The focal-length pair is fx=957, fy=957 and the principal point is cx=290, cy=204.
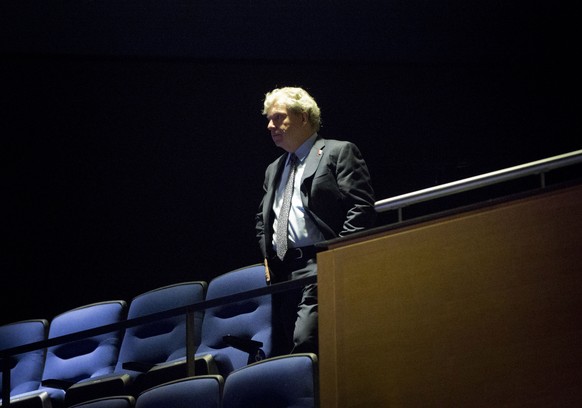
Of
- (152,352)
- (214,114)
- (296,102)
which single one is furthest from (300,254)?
(214,114)

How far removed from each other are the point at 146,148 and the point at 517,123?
89.0 inches

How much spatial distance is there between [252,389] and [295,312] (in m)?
0.44

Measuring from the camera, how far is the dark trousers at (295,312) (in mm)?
3080

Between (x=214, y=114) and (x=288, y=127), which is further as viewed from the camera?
(x=214, y=114)

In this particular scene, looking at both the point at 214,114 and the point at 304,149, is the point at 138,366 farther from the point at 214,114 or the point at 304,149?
the point at 214,114

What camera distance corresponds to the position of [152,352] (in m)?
3.67

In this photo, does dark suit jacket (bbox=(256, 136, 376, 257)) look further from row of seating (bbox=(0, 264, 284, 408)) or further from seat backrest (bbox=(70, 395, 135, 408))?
seat backrest (bbox=(70, 395, 135, 408))

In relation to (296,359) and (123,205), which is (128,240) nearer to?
(123,205)

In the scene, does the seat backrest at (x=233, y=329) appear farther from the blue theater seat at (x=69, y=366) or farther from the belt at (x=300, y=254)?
the blue theater seat at (x=69, y=366)

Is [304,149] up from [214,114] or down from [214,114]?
down

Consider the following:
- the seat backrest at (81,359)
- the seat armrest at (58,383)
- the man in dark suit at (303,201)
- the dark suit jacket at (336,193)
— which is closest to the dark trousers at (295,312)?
the man in dark suit at (303,201)

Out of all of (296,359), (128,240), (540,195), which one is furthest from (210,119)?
(540,195)

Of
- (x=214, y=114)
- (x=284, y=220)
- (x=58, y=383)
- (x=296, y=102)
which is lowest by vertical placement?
(x=58, y=383)

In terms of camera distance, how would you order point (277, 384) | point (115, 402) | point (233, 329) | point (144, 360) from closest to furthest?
point (277, 384) → point (115, 402) → point (233, 329) → point (144, 360)
